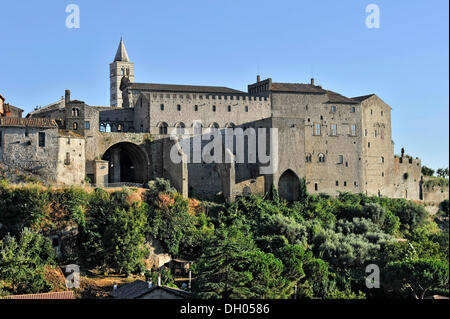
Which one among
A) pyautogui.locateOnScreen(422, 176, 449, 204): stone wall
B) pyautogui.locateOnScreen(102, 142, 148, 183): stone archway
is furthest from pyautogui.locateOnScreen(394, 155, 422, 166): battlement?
pyautogui.locateOnScreen(102, 142, 148, 183): stone archway

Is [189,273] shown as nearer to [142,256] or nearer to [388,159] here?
[142,256]

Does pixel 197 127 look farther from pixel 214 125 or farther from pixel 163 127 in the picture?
pixel 163 127

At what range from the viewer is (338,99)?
61.1m

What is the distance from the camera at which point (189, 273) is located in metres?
42.0

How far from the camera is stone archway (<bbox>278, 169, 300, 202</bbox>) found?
55719mm

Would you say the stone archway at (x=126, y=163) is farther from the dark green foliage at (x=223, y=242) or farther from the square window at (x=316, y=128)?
the square window at (x=316, y=128)

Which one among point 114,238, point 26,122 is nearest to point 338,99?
point 114,238

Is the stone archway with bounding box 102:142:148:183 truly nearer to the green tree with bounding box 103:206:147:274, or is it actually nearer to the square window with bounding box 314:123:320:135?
the green tree with bounding box 103:206:147:274

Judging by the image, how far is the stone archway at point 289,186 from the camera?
183ft

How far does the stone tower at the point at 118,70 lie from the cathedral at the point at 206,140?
23.8 meters

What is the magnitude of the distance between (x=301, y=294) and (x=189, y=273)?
7.32 m

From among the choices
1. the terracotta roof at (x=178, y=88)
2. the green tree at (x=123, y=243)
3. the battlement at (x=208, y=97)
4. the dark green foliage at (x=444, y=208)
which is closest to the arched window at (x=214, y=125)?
the battlement at (x=208, y=97)
